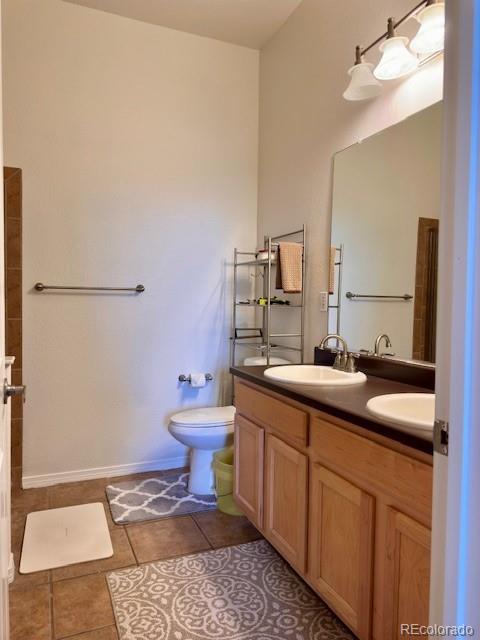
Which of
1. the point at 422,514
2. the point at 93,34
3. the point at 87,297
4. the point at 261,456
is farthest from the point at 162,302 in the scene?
the point at 422,514

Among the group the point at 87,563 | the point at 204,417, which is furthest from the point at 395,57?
the point at 87,563

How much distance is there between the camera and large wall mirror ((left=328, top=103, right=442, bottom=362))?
5.64 feet

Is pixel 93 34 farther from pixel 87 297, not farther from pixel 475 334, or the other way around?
pixel 475 334

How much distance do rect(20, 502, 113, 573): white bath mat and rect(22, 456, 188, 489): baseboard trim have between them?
0.34 meters

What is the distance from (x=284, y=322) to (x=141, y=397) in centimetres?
107

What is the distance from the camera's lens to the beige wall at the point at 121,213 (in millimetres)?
2592

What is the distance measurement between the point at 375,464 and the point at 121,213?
2.20 metres

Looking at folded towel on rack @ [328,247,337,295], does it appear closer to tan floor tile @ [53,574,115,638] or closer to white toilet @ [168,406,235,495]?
white toilet @ [168,406,235,495]

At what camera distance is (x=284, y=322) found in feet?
9.28

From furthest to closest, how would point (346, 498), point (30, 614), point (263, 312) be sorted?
point (263, 312)
point (30, 614)
point (346, 498)

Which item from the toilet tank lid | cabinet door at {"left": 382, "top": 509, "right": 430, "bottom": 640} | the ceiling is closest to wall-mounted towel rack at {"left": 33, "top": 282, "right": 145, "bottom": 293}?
the toilet tank lid

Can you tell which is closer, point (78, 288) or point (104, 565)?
point (104, 565)

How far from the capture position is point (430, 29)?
1562mm

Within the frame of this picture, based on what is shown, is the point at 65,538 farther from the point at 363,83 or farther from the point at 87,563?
the point at 363,83
